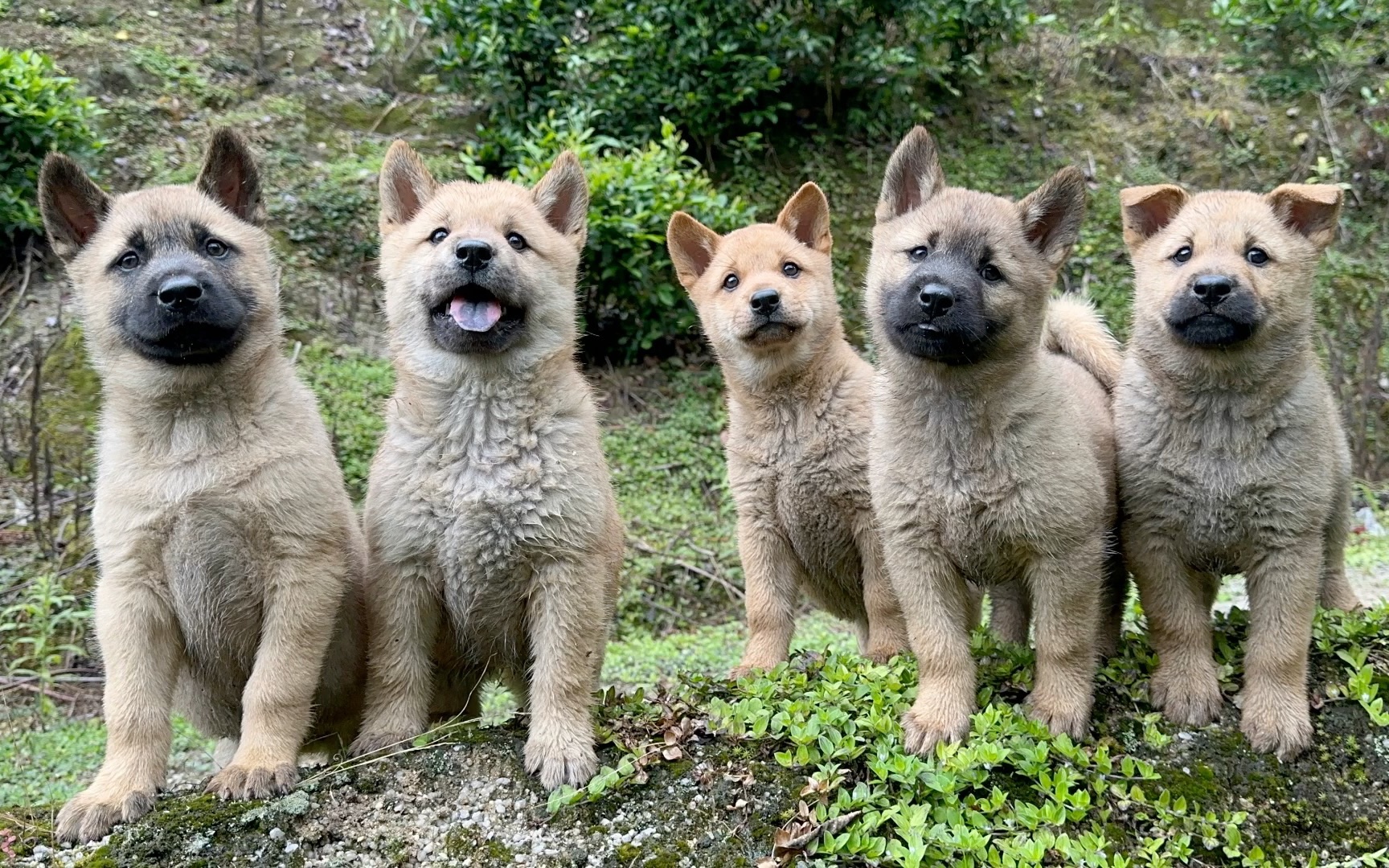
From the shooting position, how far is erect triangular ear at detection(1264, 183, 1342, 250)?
441 centimetres

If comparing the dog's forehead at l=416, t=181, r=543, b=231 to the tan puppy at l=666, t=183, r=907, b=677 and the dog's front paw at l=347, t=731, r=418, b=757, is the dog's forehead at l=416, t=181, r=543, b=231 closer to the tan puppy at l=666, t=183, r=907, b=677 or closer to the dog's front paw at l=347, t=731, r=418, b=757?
the tan puppy at l=666, t=183, r=907, b=677

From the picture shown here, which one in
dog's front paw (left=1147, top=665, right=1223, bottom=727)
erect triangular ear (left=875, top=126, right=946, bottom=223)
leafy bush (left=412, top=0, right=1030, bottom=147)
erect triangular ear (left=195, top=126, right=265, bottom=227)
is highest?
leafy bush (left=412, top=0, right=1030, bottom=147)

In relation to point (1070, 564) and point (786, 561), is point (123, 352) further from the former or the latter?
point (1070, 564)

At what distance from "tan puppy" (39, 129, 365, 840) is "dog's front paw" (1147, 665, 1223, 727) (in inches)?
133

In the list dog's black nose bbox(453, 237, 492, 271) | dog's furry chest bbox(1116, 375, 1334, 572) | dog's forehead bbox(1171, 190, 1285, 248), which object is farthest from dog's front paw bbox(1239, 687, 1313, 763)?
dog's black nose bbox(453, 237, 492, 271)

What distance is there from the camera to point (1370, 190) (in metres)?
12.6

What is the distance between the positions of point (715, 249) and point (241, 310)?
2530 mm

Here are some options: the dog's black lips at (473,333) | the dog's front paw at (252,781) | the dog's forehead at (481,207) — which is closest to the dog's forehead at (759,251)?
the dog's forehead at (481,207)

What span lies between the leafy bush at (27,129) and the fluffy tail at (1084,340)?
808cm

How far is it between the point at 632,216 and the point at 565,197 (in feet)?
15.0

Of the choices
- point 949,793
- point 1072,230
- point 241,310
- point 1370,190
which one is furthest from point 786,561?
point 1370,190

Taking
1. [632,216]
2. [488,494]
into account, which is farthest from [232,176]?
[632,216]

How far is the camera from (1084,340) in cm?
555

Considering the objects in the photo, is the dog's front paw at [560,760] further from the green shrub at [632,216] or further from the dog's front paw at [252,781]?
the green shrub at [632,216]
